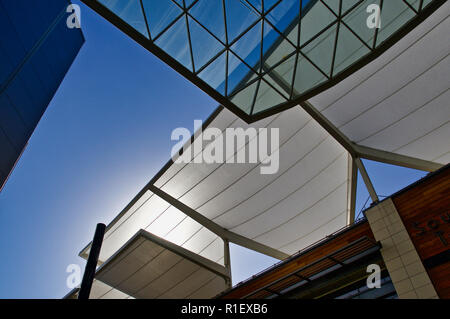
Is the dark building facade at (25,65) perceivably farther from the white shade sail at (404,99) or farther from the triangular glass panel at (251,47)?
the white shade sail at (404,99)

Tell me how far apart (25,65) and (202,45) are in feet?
28.1

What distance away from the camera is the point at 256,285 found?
19.1 m

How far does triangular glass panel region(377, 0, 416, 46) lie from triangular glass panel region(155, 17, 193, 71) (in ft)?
23.6

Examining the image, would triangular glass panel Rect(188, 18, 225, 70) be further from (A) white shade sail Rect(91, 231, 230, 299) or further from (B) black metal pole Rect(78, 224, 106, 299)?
(A) white shade sail Rect(91, 231, 230, 299)

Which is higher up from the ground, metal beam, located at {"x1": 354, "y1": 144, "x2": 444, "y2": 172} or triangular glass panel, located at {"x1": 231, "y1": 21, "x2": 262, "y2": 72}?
metal beam, located at {"x1": 354, "y1": 144, "x2": 444, "y2": 172}

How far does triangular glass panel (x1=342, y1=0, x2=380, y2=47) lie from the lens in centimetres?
1366

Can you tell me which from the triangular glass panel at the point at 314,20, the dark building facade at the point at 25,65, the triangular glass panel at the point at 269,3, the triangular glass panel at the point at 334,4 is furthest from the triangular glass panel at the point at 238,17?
the dark building facade at the point at 25,65

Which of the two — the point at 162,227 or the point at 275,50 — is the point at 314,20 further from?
the point at 162,227

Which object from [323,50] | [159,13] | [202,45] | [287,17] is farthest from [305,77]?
[159,13]

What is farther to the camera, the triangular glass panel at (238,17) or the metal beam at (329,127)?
the metal beam at (329,127)

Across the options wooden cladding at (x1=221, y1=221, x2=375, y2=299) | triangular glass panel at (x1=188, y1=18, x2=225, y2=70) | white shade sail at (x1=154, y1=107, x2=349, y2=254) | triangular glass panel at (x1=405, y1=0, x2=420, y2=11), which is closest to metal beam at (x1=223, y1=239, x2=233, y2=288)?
white shade sail at (x1=154, y1=107, x2=349, y2=254)

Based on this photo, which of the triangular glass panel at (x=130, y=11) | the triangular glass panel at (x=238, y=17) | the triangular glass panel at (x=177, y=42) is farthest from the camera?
the triangular glass panel at (x=177, y=42)

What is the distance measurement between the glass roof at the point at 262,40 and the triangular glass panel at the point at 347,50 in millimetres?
→ 36

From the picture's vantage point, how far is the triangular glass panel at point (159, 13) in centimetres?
1365
